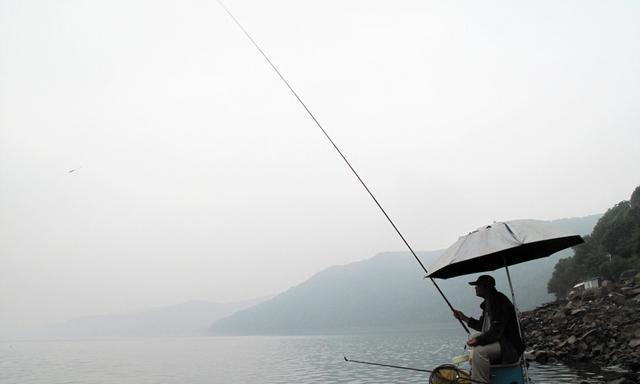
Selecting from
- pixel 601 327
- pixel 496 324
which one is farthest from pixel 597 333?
pixel 496 324

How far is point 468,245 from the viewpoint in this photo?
783 cm

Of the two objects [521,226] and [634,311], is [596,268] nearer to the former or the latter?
[634,311]

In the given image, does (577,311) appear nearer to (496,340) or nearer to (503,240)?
(496,340)

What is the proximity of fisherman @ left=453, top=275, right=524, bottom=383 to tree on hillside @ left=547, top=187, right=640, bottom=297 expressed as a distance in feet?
227

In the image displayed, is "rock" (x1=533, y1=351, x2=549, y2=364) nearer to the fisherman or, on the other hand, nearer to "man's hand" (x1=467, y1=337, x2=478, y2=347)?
the fisherman

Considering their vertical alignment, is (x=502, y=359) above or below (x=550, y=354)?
above

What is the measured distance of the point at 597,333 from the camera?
104 ft

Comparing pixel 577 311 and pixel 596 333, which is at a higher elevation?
pixel 577 311

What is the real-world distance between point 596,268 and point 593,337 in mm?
57008

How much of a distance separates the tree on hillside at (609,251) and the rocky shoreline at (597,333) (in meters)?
28.9

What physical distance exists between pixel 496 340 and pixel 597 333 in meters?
29.4

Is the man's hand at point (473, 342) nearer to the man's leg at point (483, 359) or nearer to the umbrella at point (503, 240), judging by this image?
the man's leg at point (483, 359)

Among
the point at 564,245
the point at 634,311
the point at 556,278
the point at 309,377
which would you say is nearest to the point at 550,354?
the point at 634,311

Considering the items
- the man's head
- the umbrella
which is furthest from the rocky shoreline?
the man's head
